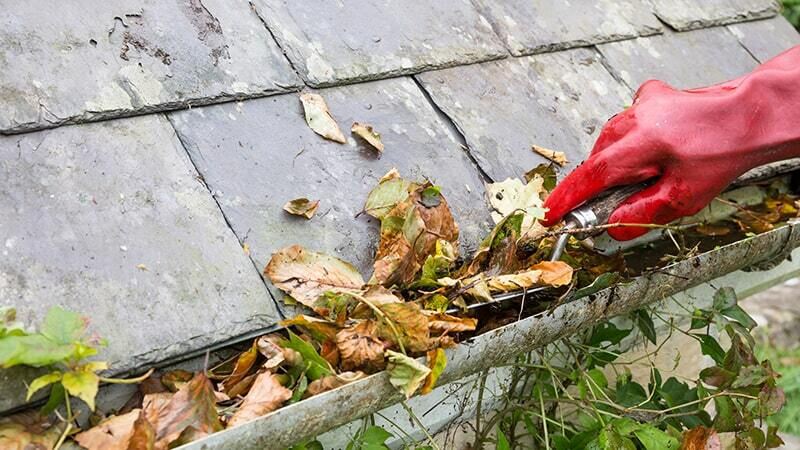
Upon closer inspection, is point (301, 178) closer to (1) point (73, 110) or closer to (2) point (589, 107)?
(1) point (73, 110)

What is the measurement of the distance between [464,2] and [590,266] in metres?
0.71

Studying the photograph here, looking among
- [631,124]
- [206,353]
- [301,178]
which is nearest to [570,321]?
[631,124]

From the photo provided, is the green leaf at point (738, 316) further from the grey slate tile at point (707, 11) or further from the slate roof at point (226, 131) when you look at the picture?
the grey slate tile at point (707, 11)

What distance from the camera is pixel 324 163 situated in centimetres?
157

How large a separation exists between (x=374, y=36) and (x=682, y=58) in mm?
900

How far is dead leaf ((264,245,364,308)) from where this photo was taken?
1.36 m

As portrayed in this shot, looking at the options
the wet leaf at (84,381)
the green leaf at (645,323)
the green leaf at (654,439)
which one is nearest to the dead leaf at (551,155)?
the green leaf at (645,323)

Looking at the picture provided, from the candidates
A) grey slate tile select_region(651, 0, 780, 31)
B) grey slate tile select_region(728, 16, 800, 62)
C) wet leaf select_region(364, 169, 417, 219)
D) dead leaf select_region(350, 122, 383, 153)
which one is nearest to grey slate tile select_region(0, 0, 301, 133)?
dead leaf select_region(350, 122, 383, 153)

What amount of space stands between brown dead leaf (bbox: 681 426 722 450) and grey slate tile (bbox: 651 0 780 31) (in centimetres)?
107

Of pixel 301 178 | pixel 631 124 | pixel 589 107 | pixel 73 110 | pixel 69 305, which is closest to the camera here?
pixel 69 305

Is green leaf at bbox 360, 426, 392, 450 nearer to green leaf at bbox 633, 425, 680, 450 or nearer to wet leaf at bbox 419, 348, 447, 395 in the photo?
wet leaf at bbox 419, 348, 447, 395

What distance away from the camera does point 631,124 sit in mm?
1665

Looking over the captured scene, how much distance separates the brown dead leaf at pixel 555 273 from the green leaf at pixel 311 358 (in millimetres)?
423

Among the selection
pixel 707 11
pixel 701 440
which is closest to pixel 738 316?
pixel 701 440
